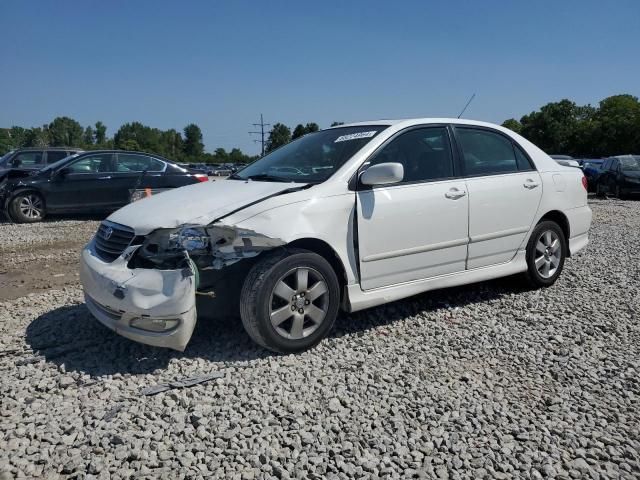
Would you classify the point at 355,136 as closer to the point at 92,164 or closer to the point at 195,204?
the point at 195,204

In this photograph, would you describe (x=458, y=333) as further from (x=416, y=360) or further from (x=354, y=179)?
(x=354, y=179)

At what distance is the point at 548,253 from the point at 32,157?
13.7m

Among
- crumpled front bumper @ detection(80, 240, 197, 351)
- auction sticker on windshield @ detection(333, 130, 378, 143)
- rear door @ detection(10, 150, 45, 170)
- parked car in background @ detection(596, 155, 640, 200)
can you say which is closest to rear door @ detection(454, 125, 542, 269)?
auction sticker on windshield @ detection(333, 130, 378, 143)

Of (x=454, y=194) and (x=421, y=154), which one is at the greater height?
(x=421, y=154)

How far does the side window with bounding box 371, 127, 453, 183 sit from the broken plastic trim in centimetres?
123

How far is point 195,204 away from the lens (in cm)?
358

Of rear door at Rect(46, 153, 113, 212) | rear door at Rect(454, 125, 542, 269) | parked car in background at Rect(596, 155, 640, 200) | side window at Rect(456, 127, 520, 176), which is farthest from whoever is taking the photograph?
parked car in background at Rect(596, 155, 640, 200)

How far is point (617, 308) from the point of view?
4570 mm

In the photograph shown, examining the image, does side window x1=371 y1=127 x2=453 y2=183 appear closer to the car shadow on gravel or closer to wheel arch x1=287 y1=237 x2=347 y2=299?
wheel arch x1=287 y1=237 x2=347 y2=299

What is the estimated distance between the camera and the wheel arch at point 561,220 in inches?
202

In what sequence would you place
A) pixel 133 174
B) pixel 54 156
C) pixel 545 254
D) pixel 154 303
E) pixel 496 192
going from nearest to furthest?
pixel 154 303
pixel 496 192
pixel 545 254
pixel 133 174
pixel 54 156

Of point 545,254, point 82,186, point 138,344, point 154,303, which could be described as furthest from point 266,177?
point 82,186

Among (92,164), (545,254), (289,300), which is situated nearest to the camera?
(289,300)

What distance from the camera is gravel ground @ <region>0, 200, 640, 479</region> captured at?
2.39m
